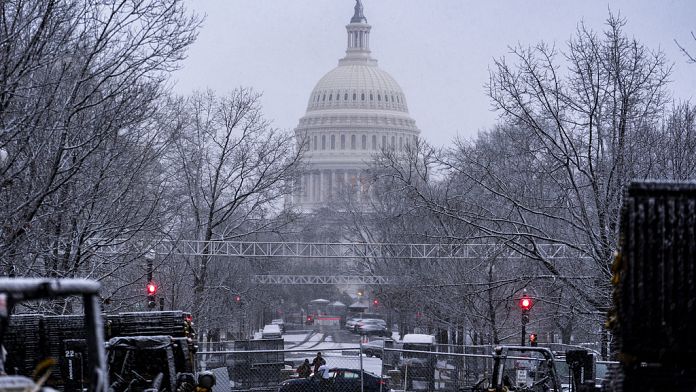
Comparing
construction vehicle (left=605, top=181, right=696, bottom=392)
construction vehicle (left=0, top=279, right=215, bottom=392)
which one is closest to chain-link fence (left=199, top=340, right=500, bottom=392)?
construction vehicle (left=0, top=279, right=215, bottom=392)

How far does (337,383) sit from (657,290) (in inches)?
795

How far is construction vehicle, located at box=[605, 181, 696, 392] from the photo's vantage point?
25.8 feet

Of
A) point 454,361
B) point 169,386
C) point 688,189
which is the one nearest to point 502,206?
point 454,361

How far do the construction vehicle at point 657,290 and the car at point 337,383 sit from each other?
755 inches

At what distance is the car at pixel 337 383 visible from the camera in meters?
27.1

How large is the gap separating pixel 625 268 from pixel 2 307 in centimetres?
369

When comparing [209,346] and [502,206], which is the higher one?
[502,206]

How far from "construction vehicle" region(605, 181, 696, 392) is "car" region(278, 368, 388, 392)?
19181 millimetres

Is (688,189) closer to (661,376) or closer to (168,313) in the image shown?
(661,376)

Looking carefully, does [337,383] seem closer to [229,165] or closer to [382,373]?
[382,373]

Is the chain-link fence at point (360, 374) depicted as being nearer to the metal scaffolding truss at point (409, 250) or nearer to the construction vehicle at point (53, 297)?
the metal scaffolding truss at point (409, 250)

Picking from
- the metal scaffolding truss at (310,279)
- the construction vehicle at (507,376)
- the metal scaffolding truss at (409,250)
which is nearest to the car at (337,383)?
the metal scaffolding truss at (409,250)

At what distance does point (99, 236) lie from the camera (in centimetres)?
2825

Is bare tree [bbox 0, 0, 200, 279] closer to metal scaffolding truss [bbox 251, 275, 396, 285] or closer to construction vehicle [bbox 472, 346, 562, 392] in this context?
construction vehicle [bbox 472, 346, 562, 392]
